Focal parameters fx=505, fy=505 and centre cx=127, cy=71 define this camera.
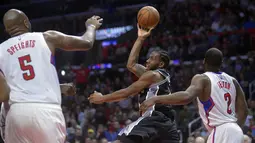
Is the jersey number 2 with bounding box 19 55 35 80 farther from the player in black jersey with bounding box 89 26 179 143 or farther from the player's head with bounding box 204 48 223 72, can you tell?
the player's head with bounding box 204 48 223 72

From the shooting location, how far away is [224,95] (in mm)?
5816

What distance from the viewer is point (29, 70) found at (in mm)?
4508

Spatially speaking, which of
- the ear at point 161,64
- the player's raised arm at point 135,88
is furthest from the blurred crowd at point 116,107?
the player's raised arm at point 135,88

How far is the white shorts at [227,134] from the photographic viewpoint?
18.6 ft

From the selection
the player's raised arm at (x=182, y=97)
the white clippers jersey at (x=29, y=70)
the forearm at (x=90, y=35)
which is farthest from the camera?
the player's raised arm at (x=182, y=97)

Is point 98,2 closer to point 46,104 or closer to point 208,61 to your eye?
point 208,61

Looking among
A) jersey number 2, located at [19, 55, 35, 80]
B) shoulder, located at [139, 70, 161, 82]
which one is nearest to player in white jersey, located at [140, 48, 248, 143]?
shoulder, located at [139, 70, 161, 82]

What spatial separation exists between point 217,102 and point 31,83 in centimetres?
230

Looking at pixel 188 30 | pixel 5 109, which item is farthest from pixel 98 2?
pixel 5 109

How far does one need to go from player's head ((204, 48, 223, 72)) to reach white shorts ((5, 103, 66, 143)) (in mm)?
2239

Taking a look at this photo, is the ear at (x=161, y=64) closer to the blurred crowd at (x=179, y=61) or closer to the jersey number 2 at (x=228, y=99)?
the jersey number 2 at (x=228, y=99)

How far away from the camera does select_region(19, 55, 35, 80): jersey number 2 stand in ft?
14.8

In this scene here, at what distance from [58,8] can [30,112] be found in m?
19.4

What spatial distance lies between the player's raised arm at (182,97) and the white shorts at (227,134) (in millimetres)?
471
